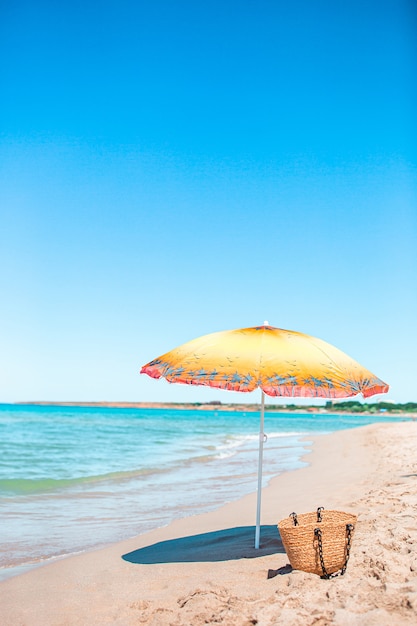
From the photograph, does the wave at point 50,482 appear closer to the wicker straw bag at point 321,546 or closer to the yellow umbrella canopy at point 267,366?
the yellow umbrella canopy at point 267,366

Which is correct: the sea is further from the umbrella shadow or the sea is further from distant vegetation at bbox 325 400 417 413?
distant vegetation at bbox 325 400 417 413

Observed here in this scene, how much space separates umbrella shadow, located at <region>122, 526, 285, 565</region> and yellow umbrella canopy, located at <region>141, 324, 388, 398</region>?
1935 millimetres

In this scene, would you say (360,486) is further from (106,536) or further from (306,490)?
(106,536)

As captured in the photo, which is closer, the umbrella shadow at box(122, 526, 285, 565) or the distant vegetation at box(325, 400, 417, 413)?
the umbrella shadow at box(122, 526, 285, 565)

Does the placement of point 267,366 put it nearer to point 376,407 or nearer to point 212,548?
point 212,548

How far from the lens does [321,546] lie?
4.15 m

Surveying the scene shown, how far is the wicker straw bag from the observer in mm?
4164

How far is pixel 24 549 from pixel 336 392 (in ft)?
14.5

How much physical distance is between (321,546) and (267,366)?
145 centimetres

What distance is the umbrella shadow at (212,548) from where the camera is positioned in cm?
560

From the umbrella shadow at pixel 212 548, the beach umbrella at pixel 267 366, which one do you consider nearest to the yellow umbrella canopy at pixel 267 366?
the beach umbrella at pixel 267 366

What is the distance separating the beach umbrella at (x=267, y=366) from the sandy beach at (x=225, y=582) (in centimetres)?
136

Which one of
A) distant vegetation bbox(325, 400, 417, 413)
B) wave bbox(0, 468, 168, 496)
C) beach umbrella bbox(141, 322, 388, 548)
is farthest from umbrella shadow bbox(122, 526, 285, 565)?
distant vegetation bbox(325, 400, 417, 413)

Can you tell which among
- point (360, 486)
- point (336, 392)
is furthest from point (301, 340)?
point (360, 486)
